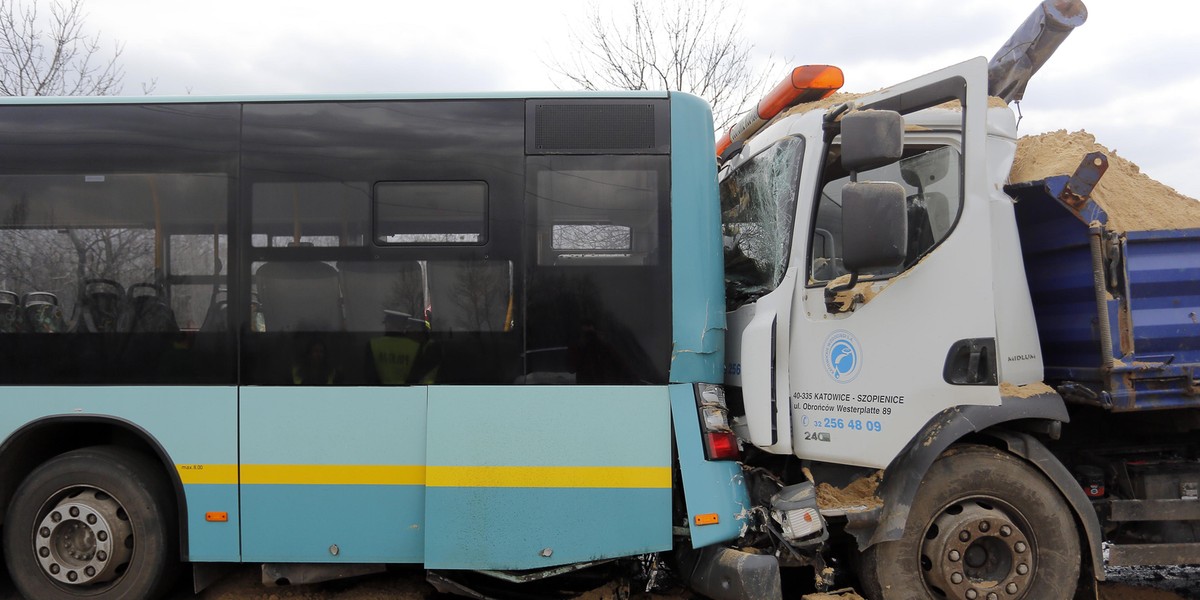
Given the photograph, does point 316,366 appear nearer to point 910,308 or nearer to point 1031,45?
point 910,308

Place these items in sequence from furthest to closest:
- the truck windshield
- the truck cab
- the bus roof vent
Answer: the truck windshield → the bus roof vent → the truck cab

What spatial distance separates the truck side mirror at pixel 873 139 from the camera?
11.4ft

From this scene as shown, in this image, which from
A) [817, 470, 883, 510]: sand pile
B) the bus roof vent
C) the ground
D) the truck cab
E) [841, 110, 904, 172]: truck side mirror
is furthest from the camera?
the ground

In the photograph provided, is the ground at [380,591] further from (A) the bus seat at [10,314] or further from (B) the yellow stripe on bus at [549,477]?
(A) the bus seat at [10,314]

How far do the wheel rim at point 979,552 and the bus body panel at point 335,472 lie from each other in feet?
9.28

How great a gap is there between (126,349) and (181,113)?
1.38 meters

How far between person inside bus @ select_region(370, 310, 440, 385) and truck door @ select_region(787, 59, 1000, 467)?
202cm

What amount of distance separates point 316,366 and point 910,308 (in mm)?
3227

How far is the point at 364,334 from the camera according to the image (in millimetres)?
3980

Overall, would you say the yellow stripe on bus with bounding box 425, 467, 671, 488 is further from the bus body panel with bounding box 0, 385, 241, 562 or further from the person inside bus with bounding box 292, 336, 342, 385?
the bus body panel with bounding box 0, 385, 241, 562

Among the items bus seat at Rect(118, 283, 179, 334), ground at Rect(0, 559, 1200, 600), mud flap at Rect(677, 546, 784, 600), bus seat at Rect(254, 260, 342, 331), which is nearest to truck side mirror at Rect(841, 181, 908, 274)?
mud flap at Rect(677, 546, 784, 600)

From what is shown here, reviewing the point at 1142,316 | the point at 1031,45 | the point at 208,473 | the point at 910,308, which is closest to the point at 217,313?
the point at 208,473

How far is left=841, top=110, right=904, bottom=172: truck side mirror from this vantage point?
11.4 feet

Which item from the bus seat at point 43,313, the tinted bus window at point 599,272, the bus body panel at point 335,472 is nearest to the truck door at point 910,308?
the tinted bus window at point 599,272
